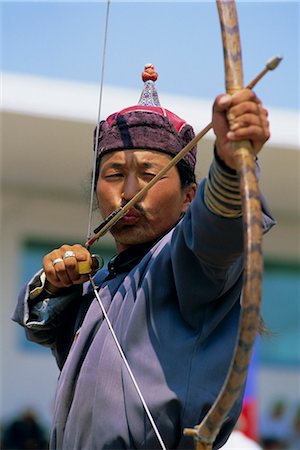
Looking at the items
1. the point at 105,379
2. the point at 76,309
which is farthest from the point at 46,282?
the point at 105,379

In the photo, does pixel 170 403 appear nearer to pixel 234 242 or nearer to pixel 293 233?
pixel 234 242

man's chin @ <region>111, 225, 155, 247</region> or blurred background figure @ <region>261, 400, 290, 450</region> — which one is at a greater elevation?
man's chin @ <region>111, 225, 155, 247</region>

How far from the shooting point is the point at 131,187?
7.50ft

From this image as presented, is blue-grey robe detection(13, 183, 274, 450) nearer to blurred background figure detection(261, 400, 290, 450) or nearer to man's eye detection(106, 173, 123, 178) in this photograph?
man's eye detection(106, 173, 123, 178)

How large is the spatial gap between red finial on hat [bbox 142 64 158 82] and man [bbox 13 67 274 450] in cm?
14

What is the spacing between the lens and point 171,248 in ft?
6.75

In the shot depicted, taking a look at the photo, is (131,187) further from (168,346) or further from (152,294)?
(168,346)

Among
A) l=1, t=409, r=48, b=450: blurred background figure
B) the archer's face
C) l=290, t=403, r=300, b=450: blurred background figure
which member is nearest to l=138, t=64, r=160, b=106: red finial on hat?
the archer's face

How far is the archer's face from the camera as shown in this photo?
7.44ft

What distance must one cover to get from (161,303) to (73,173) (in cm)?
795

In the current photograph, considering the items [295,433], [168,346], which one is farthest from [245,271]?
[295,433]

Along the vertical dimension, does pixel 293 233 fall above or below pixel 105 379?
above

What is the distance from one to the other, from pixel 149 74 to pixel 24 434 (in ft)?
22.5

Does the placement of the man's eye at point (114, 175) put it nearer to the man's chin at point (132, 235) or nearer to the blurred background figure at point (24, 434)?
the man's chin at point (132, 235)
